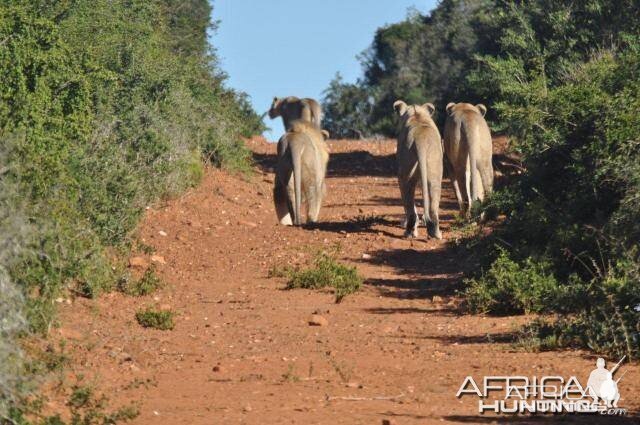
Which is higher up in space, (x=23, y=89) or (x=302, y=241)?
(x=23, y=89)

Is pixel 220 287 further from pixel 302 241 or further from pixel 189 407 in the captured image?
pixel 189 407

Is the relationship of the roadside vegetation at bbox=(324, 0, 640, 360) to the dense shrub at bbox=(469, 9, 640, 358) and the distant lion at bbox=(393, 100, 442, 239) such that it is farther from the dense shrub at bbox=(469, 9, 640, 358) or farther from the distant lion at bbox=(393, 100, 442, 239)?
the distant lion at bbox=(393, 100, 442, 239)

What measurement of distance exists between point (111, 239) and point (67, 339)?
3518mm

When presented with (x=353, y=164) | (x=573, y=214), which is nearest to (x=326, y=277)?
(x=573, y=214)

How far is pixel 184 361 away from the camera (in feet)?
36.4

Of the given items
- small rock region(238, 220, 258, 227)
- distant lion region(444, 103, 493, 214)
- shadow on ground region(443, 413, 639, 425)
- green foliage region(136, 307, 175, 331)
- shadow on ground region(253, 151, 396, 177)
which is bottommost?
green foliage region(136, 307, 175, 331)

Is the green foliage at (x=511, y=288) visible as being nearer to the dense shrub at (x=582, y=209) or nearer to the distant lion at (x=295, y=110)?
the dense shrub at (x=582, y=209)

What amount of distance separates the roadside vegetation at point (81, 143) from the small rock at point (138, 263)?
2.09ft

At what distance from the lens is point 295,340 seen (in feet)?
39.6

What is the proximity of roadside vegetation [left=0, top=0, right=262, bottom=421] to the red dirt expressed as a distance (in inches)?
25.6

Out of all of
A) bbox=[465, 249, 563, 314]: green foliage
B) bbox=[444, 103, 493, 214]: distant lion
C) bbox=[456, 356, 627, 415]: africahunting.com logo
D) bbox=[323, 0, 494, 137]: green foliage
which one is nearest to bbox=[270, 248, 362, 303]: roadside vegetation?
bbox=[465, 249, 563, 314]: green foliage

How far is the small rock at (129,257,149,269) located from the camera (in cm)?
1553

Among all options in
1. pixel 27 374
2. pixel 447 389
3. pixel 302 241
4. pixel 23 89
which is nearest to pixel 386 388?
pixel 447 389

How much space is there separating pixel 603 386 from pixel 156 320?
184 inches
